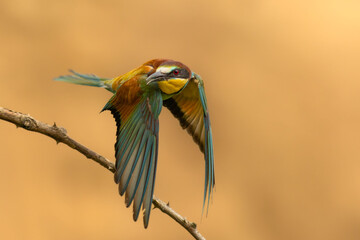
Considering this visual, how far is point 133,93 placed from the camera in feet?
2.89

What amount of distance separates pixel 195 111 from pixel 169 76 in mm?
189

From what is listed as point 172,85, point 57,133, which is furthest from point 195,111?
point 57,133

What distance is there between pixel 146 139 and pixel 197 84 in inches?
7.5

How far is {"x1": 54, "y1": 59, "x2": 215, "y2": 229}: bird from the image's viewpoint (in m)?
0.76

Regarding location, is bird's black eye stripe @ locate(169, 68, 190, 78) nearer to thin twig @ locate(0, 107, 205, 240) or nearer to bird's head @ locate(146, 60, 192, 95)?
bird's head @ locate(146, 60, 192, 95)

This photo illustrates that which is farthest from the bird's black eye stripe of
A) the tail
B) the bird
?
the tail

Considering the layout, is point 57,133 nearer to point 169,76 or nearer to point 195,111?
point 169,76

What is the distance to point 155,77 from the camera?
0.86m

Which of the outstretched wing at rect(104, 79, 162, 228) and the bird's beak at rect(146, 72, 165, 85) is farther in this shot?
the bird's beak at rect(146, 72, 165, 85)

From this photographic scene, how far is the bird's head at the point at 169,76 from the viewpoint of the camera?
86cm

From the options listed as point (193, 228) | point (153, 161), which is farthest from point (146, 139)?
point (193, 228)

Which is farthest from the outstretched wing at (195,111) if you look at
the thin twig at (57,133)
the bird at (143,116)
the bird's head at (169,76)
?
the thin twig at (57,133)

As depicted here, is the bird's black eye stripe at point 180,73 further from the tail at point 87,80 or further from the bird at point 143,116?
the tail at point 87,80

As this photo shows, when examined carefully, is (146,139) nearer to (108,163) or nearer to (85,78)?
(108,163)
